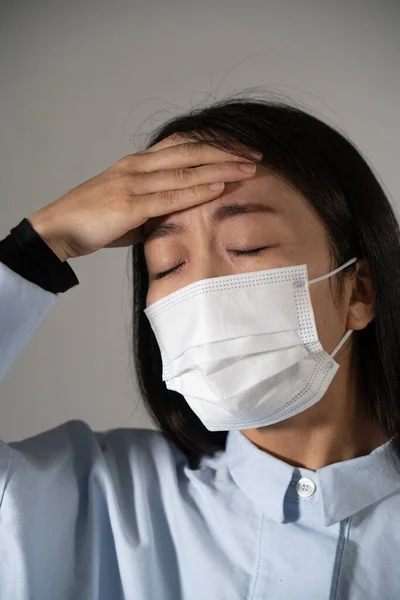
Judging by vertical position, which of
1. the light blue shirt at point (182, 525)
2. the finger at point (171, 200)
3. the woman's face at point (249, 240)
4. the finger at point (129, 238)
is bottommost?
the light blue shirt at point (182, 525)

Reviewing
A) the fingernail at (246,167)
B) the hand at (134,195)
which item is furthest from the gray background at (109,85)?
the fingernail at (246,167)

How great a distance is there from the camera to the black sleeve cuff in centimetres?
145

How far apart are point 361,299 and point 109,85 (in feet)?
3.73

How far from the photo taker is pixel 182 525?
60.0 inches

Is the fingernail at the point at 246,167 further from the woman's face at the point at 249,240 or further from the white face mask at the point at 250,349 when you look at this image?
the white face mask at the point at 250,349

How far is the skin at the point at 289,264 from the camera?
1.42m

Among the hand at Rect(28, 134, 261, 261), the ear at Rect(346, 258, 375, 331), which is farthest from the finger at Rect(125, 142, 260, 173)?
the ear at Rect(346, 258, 375, 331)

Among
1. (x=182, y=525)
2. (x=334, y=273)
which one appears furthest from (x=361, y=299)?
(x=182, y=525)

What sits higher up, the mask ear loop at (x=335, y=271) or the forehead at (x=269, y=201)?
the forehead at (x=269, y=201)

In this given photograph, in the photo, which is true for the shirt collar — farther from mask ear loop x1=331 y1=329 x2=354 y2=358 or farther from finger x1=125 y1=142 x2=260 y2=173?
finger x1=125 y1=142 x2=260 y2=173

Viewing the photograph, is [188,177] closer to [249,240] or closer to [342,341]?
[249,240]

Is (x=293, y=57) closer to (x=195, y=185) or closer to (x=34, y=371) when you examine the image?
(x=195, y=185)

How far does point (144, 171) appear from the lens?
4.87 feet

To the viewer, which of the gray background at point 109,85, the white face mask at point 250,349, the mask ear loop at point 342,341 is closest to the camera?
the white face mask at point 250,349
